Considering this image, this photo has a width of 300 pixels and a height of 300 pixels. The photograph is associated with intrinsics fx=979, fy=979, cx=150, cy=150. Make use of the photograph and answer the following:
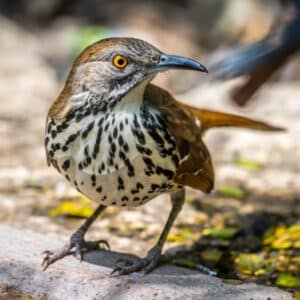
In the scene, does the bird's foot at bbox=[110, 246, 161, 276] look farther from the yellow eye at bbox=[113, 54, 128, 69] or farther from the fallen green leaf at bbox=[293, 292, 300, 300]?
the yellow eye at bbox=[113, 54, 128, 69]

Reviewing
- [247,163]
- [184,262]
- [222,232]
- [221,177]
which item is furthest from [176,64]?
[247,163]

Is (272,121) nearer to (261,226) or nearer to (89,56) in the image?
(261,226)

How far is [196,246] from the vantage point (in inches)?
222

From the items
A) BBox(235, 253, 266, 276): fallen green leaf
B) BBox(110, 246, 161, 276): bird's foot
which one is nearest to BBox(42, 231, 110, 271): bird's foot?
BBox(110, 246, 161, 276): bird's foot

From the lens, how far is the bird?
173 inches

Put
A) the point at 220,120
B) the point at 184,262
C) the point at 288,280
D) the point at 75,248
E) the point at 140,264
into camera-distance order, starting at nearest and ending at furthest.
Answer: the point at 140,264 < the point at 75,248 < the point at 288,280 < the point at 184,262 < the point at 220,120

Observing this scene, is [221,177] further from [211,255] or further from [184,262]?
[184,262]

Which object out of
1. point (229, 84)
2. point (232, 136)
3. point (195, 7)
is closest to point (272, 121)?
point (232, 136)

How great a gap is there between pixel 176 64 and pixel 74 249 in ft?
3.68

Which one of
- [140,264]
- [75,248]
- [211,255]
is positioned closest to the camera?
[140,264]

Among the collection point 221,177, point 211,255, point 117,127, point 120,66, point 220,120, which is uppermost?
point 120,66

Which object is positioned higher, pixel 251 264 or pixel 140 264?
pixel 140 264

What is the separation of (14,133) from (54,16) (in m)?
5.01

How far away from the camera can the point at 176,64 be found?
443 centimetres
